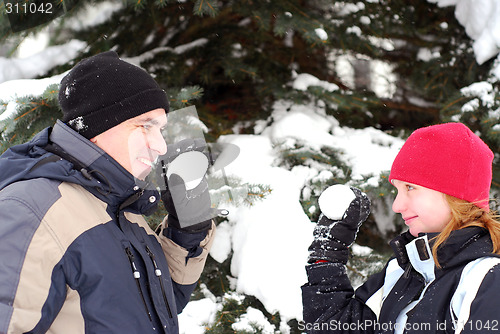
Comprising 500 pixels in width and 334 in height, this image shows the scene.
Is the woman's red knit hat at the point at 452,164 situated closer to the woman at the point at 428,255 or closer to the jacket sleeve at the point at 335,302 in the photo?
the woman at the point at 428,255

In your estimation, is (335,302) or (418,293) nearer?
(418,293)

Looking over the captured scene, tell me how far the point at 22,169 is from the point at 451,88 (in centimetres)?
371

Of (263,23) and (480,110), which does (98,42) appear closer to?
(263,23)

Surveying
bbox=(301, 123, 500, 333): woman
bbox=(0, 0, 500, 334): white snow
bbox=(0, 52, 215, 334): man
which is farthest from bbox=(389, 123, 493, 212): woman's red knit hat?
bbox=(0, 0, 500, 334): white snow

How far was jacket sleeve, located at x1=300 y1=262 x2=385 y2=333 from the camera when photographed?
1.86m

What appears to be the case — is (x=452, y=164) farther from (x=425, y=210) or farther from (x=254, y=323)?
(x=254, y=323)

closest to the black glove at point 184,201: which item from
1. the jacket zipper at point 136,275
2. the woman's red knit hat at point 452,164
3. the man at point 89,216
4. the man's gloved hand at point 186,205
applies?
the man's gloved hand at point 186,205

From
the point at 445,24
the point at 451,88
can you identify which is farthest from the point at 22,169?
the point at 445,24

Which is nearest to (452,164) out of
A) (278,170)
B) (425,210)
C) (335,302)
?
(425,210)

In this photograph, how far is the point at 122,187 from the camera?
63.9 inches

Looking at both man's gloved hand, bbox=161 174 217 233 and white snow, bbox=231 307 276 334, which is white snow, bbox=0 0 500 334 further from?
man's gloved hand, bbox=161 174 217 233

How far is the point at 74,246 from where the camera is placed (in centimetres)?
139

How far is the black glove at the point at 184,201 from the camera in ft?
6.87

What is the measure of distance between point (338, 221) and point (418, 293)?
1.51 ft
